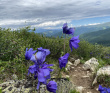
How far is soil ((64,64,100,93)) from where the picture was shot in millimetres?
4844

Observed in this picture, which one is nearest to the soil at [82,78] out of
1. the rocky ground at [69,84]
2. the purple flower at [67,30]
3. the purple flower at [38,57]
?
the rocky ground at [69,84]

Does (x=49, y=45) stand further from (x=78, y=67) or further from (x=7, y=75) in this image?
(x=7, y=75)

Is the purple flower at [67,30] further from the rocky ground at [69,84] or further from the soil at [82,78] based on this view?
the soil at [82,78]

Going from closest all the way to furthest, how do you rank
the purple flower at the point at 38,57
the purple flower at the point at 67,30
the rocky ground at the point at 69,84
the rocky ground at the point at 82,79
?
the purple flower at the point at 38,57 → the purple flower at the point at 67,30 → the rocky ground at the point at 69,84 → the rocky ground at the point at 82,79

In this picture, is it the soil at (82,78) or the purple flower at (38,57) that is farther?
the soil at (82,78)

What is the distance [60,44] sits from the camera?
7871mm

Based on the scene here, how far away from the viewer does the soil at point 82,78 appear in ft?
15.9

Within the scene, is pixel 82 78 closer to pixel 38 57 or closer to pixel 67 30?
pixel 67 30

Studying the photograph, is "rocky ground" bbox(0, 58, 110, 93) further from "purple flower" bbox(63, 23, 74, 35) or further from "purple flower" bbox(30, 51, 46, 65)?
"purple flower" bbox(63, 23, 74, 35)

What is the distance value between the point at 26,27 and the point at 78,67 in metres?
4.09

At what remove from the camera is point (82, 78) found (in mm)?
5902

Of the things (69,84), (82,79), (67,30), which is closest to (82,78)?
(82,79)

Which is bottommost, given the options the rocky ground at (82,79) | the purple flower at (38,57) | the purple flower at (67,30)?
the rocky ground at (82,79)

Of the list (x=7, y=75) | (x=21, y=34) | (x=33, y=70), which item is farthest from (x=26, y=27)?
(x=33, y=70)
